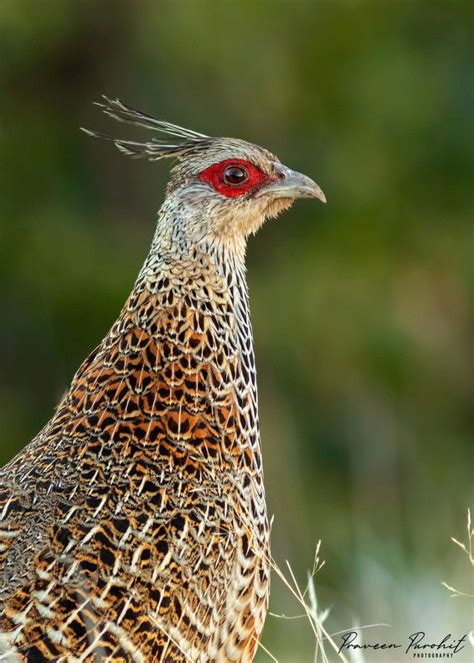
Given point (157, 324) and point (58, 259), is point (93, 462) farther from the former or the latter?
point (58, 259)

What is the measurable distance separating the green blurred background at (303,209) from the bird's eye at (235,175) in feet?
23.0

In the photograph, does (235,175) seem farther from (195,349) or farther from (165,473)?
(165,473)

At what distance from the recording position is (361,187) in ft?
50.4

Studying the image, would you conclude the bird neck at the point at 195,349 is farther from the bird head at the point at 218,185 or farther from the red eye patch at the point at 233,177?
the red eye patch at the point at 233,177

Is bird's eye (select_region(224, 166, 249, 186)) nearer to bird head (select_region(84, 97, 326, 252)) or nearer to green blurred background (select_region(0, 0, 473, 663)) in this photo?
bird head (select_region(84, 97, 326, 252))

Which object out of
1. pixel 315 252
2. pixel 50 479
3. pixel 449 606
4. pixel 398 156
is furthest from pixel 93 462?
pixel 398 156

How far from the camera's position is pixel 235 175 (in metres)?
5.83

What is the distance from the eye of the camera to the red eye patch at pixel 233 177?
577cm

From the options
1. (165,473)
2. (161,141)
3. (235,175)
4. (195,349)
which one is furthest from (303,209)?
(165,473)

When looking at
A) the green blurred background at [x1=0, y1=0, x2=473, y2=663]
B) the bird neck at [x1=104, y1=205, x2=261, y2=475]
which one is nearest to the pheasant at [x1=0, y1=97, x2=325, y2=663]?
the bird neck at [x1=104, y1=205, x2=261, y2=475]

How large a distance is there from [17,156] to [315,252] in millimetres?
3734

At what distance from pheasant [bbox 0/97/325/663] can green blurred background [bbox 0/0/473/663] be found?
717 cm

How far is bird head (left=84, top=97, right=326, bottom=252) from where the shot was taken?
564cm

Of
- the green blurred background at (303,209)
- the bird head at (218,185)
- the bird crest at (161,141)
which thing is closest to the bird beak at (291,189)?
the bird head at (218,185)
